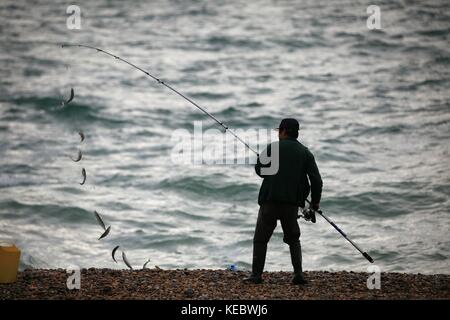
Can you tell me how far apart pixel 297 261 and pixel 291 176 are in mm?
933

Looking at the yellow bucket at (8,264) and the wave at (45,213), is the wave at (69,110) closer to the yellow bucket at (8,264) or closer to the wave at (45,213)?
the wave at (45,213)

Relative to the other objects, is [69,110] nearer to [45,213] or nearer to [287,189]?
[45,213]

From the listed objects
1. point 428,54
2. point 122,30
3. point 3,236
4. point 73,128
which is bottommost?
point 3,236

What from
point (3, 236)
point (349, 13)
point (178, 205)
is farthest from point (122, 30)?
point (3, 236)

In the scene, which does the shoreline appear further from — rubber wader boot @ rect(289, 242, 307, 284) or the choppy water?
the choppy water

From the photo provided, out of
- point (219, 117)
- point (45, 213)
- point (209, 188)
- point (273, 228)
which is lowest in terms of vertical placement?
point (273, 228)

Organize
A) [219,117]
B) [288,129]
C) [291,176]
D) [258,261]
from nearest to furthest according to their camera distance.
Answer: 1. [291,176]
2. [288,129]
3. [258,261]
4. [219,117]

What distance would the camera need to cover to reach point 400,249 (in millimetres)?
12742

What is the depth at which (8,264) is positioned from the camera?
796cm

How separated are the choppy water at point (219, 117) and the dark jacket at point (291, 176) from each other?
4.19m

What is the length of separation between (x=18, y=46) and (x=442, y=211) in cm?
1985

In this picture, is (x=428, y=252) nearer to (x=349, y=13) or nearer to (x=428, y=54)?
(x=428, y=54)

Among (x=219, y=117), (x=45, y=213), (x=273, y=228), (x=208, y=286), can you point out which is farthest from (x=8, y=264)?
(x=219, y=117)

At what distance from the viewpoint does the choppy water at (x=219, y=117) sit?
13.6 m
